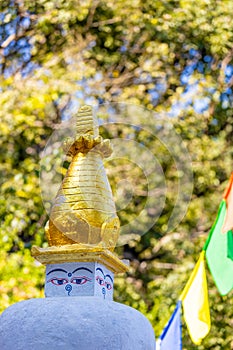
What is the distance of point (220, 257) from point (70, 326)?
2629 mm

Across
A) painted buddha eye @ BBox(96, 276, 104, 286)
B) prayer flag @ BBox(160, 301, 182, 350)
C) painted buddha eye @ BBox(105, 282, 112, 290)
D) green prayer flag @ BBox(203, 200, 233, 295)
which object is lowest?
prayer flag @ BBox(160, 301, 182, 350)

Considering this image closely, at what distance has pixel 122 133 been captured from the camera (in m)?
9.76

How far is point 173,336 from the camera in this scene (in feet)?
23.0

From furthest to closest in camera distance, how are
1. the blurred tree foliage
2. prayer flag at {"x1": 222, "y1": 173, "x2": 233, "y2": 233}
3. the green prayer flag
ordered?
1. the blurred tree foliage
2. the green prayer flag
3. prayer flag at {"x1": 222, "y1": 173, "x2": 233, "y2": 233}

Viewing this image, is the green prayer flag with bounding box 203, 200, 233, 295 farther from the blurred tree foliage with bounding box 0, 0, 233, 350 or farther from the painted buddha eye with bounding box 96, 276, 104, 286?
the blurred tree foliage with bounding box 0, 0, 233, 350

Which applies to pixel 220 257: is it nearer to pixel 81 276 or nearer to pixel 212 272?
pixel 212 272

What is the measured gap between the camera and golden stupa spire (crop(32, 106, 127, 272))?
4395 mm

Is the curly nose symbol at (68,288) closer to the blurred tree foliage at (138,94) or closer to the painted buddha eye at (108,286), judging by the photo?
the painted buddha eye at (108,286)

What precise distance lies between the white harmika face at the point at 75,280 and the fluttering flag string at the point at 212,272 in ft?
6.38

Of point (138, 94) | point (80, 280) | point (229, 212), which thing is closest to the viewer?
point (80, 280)

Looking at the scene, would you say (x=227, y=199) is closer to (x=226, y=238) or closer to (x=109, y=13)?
(x=226, y=238)

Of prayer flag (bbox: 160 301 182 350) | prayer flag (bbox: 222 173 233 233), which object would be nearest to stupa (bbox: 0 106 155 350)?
prayer flag (bbox: 222 173 233 233)

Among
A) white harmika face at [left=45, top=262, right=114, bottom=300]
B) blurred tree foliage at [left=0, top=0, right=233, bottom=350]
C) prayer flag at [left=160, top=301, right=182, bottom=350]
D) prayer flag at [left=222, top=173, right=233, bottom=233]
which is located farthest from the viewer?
blurred tree foliage at [left=0, top=0, right=233, bottom=350]

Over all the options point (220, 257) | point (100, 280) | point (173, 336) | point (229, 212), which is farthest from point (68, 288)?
point (173, 336)
